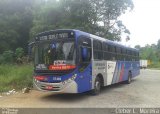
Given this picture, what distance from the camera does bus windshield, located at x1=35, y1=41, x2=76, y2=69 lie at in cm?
1149

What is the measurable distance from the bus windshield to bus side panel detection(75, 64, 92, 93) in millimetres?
769

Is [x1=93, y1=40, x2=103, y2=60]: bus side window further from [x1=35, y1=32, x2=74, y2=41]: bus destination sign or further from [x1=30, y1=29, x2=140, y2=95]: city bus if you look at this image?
[x1=35, y1=32, x2=74, y2=41]: bus destination sign

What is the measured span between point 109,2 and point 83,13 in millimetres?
3794

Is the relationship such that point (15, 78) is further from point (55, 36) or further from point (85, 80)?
point (85, 80)

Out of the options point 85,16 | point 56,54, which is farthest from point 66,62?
point 85,16

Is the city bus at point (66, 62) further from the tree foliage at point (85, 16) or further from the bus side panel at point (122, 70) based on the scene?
the tree foliage at point (85, 16)

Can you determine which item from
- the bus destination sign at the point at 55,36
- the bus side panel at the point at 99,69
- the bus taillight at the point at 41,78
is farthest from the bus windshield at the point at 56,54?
the bus side panel at the point at 99,69

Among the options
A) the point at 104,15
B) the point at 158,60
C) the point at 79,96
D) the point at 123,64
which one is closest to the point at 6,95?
the point at 79,96

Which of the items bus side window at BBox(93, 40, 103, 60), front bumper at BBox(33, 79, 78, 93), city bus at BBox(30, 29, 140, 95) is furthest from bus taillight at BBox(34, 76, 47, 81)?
bus side window at BBox(93, 40, 103, 60)

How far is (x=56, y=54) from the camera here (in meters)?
11.7

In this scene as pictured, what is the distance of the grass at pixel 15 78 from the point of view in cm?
1535

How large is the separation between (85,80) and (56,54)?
1.81 m

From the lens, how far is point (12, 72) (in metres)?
17.7

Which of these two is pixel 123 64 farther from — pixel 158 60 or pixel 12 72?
pixel 158 60
